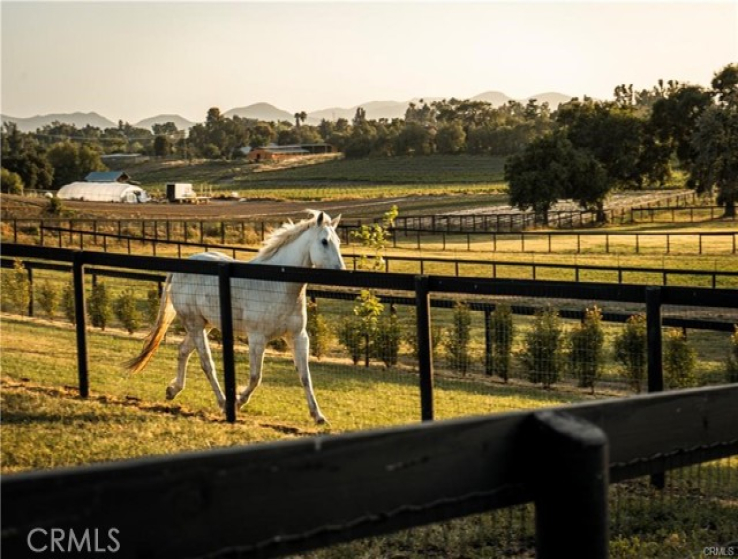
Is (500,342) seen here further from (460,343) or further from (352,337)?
(352,337)

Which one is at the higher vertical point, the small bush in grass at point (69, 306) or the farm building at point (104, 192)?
the farm building at point (104, 192)

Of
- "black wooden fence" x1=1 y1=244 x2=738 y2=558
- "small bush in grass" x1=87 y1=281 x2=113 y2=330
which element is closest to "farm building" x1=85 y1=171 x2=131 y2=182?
"small bush in grass" x1=87 y1=281 x2=113 y2=330

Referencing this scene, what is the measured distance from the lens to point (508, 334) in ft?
42.6

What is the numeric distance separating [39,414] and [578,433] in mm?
8073

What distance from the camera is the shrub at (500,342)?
12.8m

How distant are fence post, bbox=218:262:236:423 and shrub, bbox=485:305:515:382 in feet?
14.1

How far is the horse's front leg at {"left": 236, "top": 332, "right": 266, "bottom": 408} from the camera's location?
31.7 feet

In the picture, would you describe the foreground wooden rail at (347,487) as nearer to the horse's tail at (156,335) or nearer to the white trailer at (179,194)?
the horse's tail at (156,335)

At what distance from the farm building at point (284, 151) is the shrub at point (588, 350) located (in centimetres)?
12164

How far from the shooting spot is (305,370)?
31.2ft

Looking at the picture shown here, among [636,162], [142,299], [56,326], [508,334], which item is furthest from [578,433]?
[636,162]

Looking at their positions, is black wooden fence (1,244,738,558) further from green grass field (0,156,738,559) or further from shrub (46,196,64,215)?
shrub (46,196,64,215)

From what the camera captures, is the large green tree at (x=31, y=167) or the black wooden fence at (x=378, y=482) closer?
the black wooden fence at (x=378, y=482)

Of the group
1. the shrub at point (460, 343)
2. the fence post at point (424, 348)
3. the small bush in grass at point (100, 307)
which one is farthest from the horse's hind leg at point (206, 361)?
the small bush in grass at point (100, 307)
